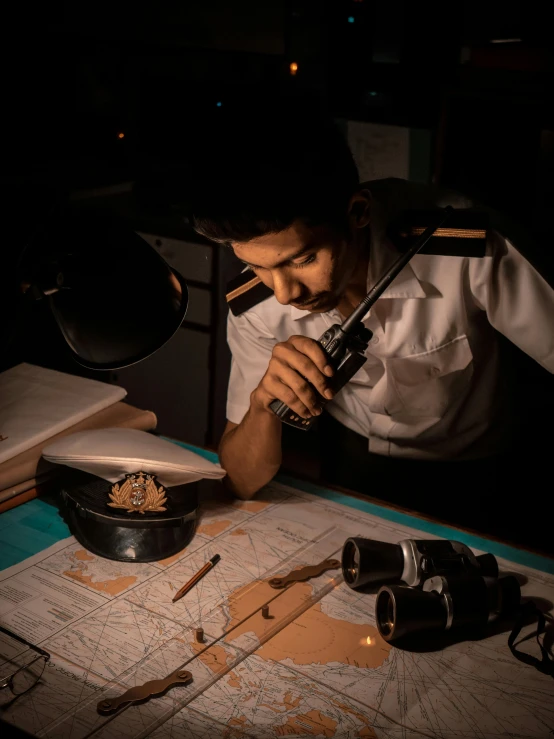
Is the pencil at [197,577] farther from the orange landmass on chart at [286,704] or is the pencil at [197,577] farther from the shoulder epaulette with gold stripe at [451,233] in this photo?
the shoulder epaulette with gold stripe at [451,233]

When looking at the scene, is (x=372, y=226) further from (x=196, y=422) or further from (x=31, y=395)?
(x=196, y=422)

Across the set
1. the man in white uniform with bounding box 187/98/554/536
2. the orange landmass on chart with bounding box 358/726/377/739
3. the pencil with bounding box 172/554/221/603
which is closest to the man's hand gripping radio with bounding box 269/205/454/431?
the man in white uniform with bounding box 187/98/554/536

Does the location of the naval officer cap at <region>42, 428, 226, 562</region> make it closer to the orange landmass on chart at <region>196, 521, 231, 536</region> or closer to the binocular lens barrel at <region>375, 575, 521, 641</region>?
→ the orange landmass on chart at <region>196, 521, 231, 536</region>

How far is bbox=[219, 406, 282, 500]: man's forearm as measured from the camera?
58.2 inches

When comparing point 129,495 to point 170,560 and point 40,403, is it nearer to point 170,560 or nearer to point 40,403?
point 170,560

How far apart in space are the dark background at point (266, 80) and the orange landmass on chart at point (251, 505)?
44.4 inches

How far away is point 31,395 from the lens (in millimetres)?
1613

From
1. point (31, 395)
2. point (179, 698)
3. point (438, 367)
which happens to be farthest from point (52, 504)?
point (438, 367)

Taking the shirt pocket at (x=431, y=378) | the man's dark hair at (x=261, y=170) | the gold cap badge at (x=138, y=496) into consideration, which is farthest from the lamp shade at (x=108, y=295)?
the shirt pocket at (x=431, y=378)

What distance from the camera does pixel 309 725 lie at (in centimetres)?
100

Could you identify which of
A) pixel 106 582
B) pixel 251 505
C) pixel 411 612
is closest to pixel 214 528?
pixel 251 505

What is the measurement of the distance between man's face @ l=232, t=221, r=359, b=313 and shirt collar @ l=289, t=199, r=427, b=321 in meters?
0.11

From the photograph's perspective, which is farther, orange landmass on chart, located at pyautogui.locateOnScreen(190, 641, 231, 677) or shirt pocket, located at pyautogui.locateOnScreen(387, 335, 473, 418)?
shirt pocket, located at pyautogui.locateOnScreen(387, 335, 473, 418)

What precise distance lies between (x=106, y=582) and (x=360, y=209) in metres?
0.74
